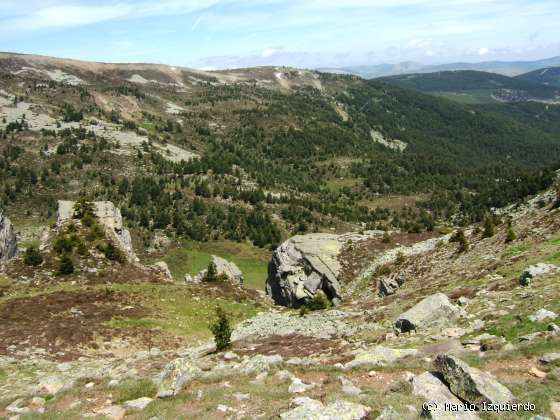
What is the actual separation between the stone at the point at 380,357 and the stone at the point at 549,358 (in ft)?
16.0

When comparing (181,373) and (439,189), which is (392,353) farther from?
(439,189)

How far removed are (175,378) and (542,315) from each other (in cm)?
1503

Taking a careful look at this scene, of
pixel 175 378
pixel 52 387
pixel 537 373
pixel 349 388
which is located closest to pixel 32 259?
pixel 52 387

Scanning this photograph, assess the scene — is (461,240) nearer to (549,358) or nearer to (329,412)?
(549,358)

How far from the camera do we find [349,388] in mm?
14641

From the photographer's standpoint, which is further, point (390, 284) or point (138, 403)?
point (390, 284)

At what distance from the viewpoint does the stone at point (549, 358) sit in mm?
14547

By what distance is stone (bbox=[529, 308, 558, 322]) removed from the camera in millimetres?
18016

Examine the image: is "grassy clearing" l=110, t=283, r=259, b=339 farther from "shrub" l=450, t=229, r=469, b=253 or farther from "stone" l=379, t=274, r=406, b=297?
"shrub" l=450, t=229, r=469, b=253

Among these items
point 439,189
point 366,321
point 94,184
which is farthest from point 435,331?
point 439,189

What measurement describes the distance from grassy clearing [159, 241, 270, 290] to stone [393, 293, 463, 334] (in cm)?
4913

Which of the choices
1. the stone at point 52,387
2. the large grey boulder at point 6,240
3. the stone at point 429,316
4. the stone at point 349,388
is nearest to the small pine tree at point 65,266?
the large grey boulder at point 6,240

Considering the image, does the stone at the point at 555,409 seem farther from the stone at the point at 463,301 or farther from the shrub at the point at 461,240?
the shrub at the point at 461,240

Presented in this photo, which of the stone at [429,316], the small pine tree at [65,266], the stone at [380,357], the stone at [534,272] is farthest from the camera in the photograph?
the small pine tree at [65,266]
